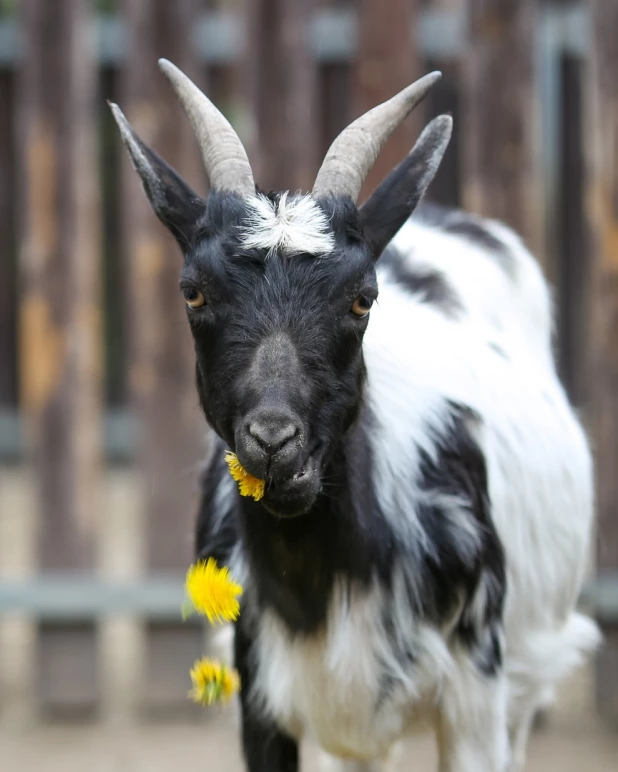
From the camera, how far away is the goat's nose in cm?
262

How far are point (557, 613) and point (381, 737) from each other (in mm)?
971

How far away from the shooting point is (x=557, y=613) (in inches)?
163

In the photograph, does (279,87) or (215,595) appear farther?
(279,87)

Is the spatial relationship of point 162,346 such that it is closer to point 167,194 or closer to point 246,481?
point 167,194

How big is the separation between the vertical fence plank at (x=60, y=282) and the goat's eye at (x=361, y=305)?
280cm

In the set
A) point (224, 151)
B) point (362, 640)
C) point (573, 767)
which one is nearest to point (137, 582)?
point (573, 767)

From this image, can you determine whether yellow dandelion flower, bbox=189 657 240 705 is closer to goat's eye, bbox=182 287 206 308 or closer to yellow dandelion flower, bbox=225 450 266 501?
yellow dandelion flower, bbox=225 450 266 501

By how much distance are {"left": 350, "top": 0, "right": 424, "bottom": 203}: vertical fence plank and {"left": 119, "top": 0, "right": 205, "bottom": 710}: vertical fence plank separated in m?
0.75

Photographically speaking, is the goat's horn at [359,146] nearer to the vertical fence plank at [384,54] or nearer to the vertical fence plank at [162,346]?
the vertical fence plank at [384,54]

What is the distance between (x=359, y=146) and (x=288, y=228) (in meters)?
0.37

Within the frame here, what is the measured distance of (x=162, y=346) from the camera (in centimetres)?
545

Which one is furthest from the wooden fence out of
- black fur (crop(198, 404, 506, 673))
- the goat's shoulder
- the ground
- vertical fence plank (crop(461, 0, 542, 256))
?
black fur (crop(198, 404, 506, 673))

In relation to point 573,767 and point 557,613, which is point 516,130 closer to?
point 557,613

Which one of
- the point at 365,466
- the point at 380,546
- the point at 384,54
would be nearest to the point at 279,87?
the point at 384,54
